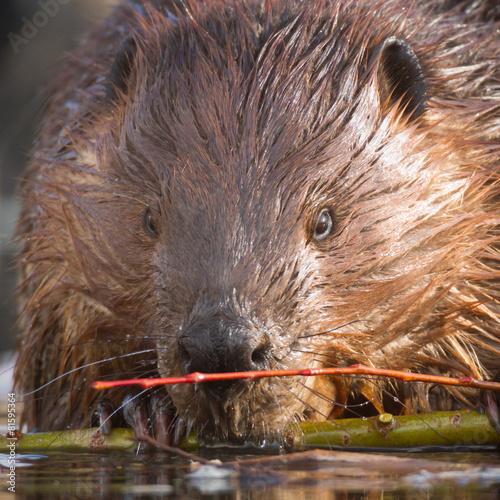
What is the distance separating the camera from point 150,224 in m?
2.86

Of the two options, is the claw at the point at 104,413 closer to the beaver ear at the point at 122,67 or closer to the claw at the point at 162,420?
the claw at the point at 162,420

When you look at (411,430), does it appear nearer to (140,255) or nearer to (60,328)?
(140,255)

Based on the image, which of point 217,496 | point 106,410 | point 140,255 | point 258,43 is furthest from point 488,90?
point 217,496

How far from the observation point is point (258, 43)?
2.98 meters

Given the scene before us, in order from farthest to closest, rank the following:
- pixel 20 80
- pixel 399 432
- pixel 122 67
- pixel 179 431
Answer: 1. pixel 20 80
2. pixel 122 67
3. pixel 179 431
4. pixel 399 432

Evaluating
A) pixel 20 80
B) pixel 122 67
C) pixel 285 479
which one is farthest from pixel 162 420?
pixel 20 80

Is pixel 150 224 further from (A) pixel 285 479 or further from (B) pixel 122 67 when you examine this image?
(A) pixel 285 479

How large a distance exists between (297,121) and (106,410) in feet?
4.05

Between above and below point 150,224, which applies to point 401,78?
above

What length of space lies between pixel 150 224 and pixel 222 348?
2.68 ft

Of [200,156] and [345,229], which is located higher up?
[200,156]

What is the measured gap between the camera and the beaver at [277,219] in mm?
2445

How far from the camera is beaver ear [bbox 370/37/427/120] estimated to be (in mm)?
2941

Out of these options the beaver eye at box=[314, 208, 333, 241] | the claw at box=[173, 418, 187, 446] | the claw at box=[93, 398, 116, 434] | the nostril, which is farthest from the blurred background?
the nostril
